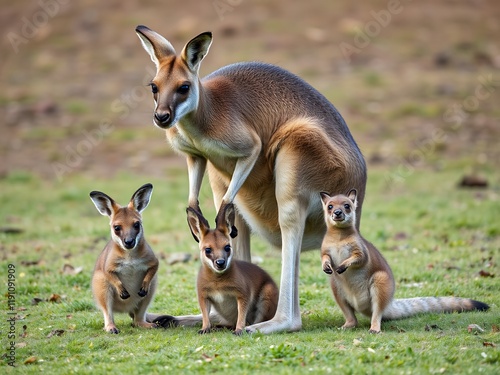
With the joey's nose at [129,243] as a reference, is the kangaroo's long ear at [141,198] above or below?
above

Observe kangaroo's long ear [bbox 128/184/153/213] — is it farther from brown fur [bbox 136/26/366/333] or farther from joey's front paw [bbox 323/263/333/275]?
joey's front paw [bbox 323/263/333/275]

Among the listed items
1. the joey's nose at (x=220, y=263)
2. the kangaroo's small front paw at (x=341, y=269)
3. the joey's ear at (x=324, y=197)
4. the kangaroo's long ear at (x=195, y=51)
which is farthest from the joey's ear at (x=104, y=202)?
the kangaroo's small front paw at (x=341, y=269)

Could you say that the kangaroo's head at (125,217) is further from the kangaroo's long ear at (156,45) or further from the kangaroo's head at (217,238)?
the kangaroo's long ear at (156,45)

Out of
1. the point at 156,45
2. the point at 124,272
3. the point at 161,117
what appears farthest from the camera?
the point at 124,272

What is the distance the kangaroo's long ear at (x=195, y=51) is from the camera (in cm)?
676

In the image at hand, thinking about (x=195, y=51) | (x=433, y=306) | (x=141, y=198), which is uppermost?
(x=195, y=51)

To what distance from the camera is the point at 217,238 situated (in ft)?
22.3

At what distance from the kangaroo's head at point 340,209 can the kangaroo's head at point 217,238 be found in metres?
0.82

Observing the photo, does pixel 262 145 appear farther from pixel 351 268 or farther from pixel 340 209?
pixel 351 268

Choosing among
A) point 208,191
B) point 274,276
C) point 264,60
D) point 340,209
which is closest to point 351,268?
point 340,209

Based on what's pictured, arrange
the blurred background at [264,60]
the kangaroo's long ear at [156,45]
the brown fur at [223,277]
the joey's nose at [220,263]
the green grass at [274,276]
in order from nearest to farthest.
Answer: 1. the green grass at [274,276]
2. the joey's nose at [220,263]
3. the brown fur at [223,277]
4. the kangaroo's long ear at [156,45]
5. the blurred background at [264,60]

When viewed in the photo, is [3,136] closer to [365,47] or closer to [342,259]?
[365,47]

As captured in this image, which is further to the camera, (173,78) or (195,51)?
(195,51)

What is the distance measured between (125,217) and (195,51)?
157cm
